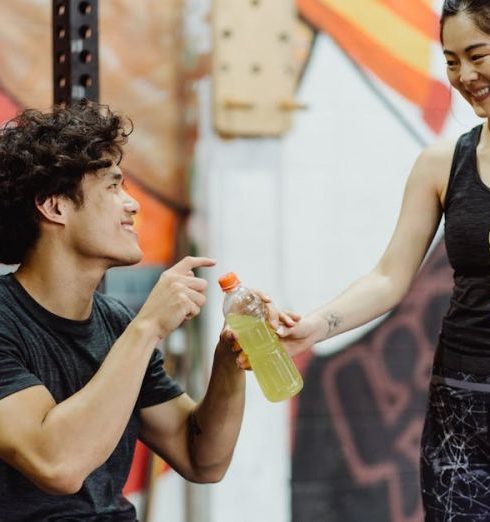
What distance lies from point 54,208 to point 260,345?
478 mm

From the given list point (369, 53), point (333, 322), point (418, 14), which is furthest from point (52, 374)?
point (418, 14)

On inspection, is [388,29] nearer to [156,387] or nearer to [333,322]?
[333,322]

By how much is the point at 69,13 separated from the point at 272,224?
1276mm

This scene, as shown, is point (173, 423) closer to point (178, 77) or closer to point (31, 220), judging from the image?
point (31, 220)

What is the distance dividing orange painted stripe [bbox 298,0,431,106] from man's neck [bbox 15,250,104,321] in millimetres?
1881

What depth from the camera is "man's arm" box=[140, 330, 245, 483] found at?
1864 mm

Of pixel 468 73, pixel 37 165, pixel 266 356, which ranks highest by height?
pixel 468 73

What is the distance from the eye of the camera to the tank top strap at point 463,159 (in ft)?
6.21

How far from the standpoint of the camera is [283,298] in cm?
328

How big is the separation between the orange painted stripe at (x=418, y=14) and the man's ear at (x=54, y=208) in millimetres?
2070

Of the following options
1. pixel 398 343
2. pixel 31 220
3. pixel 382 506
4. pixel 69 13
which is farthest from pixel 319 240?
pixel 31 220

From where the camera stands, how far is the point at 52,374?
5.64ft

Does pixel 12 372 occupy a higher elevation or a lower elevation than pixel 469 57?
lower

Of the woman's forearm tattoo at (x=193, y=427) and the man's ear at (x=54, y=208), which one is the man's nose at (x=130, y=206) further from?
the woman's forearm tattoo at (x=193, y=427)
